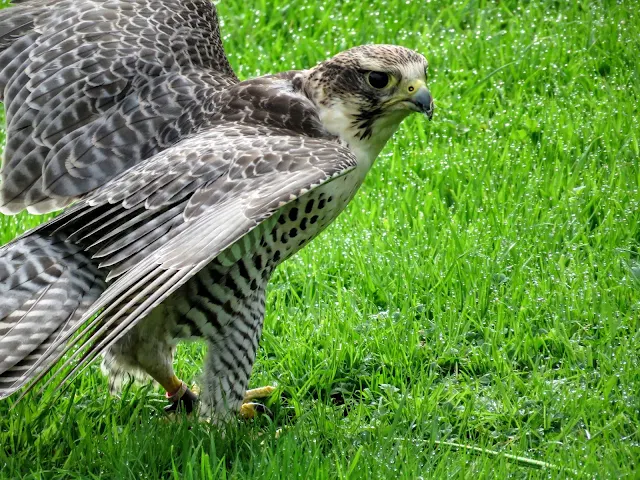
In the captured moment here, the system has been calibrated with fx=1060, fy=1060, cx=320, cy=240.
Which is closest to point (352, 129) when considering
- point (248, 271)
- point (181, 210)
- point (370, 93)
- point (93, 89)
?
point (370, 93)

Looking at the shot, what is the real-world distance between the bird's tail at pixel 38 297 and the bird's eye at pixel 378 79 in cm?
132

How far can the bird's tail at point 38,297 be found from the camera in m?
3.81

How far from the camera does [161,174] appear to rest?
13.2 ft

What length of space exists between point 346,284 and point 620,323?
54.0 inches

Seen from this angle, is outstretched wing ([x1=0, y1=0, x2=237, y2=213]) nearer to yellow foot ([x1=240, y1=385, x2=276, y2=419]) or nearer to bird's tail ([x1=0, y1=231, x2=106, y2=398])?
bird's tail ([x1=0, y1=231, x2=106, y2=398])

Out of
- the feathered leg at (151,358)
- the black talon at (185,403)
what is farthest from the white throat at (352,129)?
the black talon at (185,403)

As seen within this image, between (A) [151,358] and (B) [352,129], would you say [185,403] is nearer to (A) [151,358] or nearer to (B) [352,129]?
(A) [151,358]

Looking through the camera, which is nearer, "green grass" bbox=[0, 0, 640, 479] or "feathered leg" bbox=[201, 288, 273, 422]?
"green grass" bbox=[0, 0, 640, 479]

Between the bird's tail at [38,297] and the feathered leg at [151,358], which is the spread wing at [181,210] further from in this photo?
the feathered leg at [151,358]

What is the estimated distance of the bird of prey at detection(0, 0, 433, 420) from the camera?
3.75 m

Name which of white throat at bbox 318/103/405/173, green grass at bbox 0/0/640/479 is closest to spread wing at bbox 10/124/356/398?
white throat at bbox 318/103/405/173

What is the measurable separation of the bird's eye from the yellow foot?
141 cm

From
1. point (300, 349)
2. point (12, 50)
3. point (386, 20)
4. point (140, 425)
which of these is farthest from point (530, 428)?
point (386, 20)

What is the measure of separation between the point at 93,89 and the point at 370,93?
1.27m
